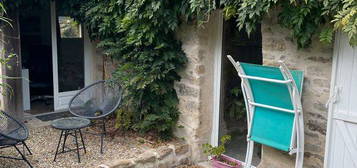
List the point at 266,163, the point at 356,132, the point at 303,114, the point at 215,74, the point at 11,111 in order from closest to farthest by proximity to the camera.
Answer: the point at 356,132, the point at 303,114, the point at 266,163, the point at 215,74, the point at 11,111

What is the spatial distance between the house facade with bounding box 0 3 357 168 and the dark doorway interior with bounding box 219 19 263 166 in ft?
0.18

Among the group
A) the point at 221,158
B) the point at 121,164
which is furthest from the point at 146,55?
the point at 221,158

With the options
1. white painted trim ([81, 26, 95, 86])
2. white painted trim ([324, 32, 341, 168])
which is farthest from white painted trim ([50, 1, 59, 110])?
white painted trim ([324, 32, 341, 168])

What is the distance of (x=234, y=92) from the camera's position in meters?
4.34

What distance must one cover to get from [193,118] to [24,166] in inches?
81.1

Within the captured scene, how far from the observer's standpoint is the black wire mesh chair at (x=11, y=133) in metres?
3.36

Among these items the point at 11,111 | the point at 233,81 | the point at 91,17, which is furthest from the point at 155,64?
the point at 11,111

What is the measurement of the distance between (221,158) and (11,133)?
2.48m

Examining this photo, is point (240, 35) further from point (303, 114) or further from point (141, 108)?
point (141, 108)

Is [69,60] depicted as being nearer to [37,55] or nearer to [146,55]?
[37,55]

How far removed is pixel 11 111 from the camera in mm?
4883

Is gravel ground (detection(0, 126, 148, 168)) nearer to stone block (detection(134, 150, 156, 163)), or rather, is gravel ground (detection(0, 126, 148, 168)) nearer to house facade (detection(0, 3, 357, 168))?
stone block (detection(134, 150, 156, 163))

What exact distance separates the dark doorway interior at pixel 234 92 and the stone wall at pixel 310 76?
610 mm

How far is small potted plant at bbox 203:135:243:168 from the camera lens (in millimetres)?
4125
